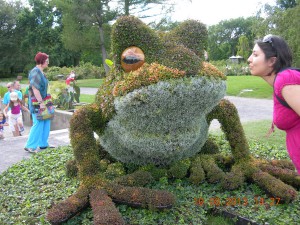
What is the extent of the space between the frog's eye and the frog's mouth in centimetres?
37

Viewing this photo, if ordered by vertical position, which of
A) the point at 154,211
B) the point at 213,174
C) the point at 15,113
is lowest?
the point at 154,211

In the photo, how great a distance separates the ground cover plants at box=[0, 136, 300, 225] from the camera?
3.31 m

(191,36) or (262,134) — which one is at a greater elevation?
(191,36)

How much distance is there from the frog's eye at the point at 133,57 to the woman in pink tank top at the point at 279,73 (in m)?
1.08

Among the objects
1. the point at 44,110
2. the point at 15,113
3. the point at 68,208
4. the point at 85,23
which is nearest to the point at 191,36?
the point at 68,208

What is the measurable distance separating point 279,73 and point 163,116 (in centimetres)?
112

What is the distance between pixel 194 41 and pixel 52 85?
10.2 m

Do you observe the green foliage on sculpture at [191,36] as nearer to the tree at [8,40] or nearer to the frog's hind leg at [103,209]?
the frog's hind leg at [103,209]

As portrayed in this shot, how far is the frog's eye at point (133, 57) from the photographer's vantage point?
10.5 feet

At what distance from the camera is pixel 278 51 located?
8.14 ft

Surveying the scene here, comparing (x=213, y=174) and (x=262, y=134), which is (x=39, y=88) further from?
(x=262, y=134)

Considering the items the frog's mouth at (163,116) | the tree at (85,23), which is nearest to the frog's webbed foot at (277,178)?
the frog's mouth at (163,116)

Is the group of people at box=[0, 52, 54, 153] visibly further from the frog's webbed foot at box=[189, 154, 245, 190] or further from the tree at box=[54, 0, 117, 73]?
the tree at box=[54, 0, 117, 73]

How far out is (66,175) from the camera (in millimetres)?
4438
